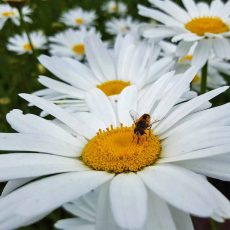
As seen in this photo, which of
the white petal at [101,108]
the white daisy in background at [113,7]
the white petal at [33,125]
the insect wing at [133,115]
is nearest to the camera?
the white petal at [33,125]

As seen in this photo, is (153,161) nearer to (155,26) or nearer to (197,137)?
(197,137)

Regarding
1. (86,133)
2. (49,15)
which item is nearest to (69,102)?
(86,133)

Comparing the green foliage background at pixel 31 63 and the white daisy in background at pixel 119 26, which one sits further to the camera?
the white daisy in background at pixel 119 26

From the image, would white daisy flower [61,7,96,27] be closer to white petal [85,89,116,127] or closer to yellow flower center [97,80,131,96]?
yellow flower center [97,80,131,96]

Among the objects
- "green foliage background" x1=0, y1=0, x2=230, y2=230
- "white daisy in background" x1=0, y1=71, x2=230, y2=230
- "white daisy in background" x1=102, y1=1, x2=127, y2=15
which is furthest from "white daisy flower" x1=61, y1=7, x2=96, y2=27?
"white daisy in background" x1=0, y1=71, x2=230, y2=230

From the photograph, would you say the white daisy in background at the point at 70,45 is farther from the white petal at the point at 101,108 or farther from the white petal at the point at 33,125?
the white petal at the point at 33,125

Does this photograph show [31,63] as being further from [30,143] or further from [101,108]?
[30,143]

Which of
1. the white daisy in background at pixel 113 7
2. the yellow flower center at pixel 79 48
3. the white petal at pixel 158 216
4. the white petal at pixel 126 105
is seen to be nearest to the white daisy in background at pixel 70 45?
the yellow flower center at pixel 79 48
